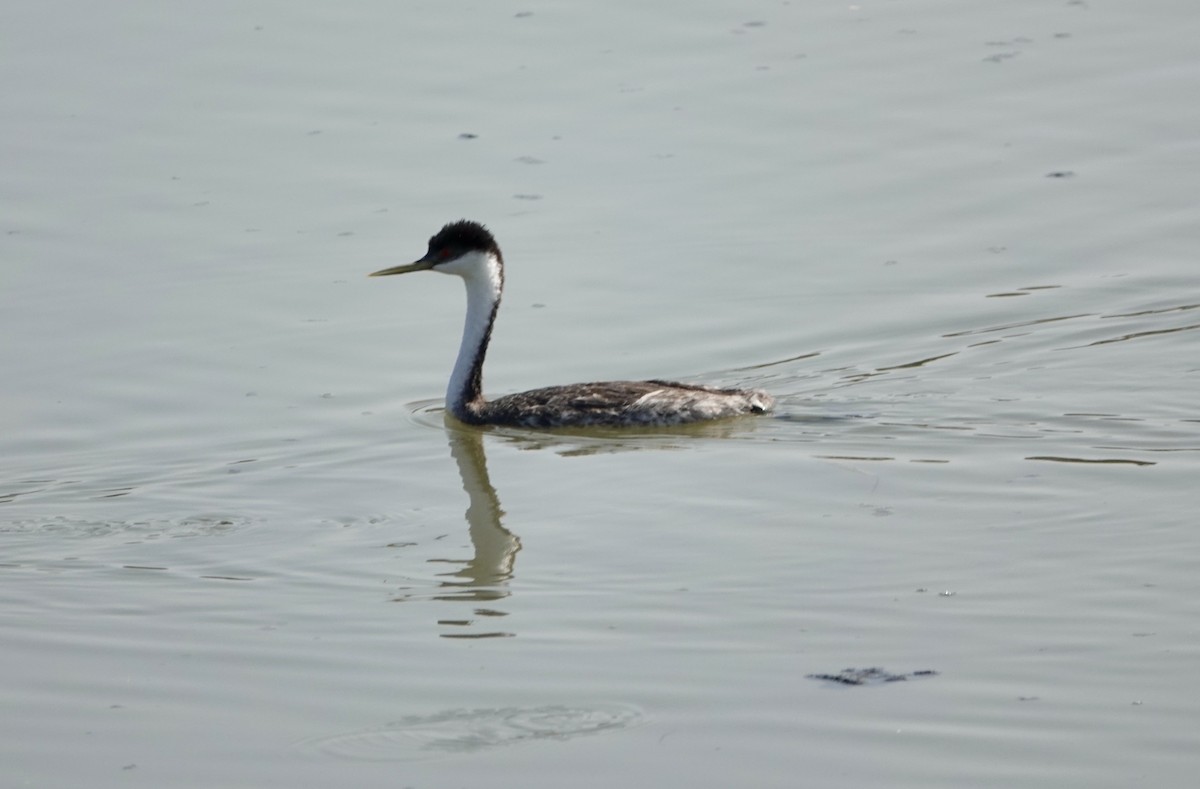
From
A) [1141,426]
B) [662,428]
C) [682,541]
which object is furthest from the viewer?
[662,428]

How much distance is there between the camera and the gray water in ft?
22.2

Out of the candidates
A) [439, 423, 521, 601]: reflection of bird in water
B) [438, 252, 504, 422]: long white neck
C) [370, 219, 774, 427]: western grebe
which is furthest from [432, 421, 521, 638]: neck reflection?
[438, 252, 504, 422]: long white neck

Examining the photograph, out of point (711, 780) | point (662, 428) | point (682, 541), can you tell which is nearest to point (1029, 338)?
point (662, 428)

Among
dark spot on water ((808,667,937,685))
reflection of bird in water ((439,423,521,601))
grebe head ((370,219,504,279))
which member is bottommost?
reflection of bird in water ((439,423,521,601))

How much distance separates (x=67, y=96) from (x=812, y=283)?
7893 mm

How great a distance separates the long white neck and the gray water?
0.24m

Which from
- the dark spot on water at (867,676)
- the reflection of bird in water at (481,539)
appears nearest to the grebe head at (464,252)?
the reflection of bird in water at (481,539)

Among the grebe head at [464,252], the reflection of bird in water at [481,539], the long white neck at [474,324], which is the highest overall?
the grebe head at [464,252]

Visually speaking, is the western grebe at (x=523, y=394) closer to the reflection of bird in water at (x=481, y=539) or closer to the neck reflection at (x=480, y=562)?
the reflection of bird in water at (x=481, y=539)

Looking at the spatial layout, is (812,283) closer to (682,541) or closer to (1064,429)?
(1064,429)

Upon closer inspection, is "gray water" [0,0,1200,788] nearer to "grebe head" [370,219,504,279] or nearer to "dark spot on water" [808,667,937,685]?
"dark spot on water" [808,667,937,685]

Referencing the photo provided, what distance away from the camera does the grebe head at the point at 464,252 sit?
507 inches

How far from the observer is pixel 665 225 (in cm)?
1507

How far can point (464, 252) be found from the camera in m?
12.9
